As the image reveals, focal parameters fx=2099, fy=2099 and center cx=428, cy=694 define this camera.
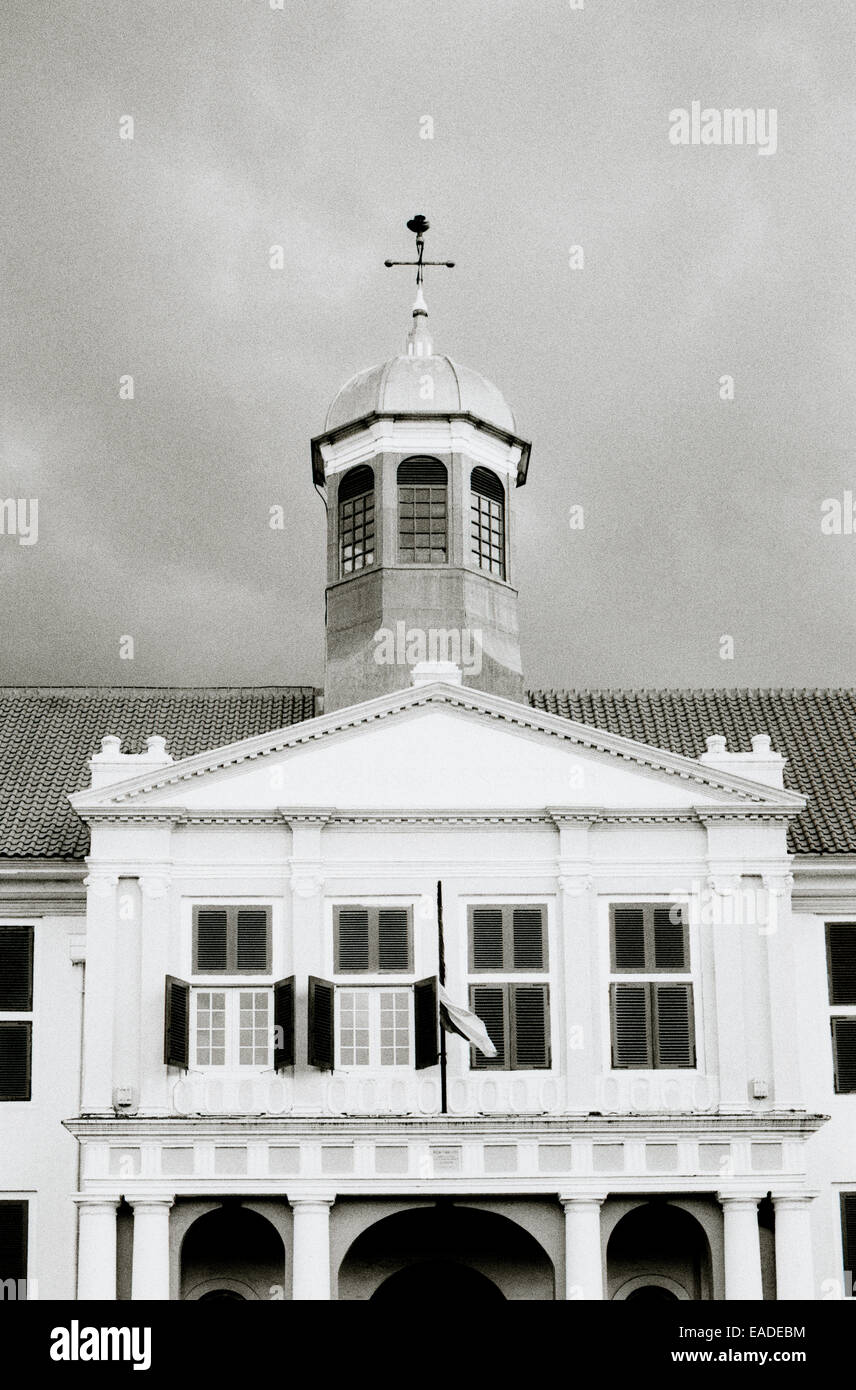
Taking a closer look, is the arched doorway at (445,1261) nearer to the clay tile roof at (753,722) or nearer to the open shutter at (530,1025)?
the open shutter at (530,1025)

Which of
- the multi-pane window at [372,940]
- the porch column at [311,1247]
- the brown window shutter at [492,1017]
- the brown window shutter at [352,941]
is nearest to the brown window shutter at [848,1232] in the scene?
the brown window shutter at [492,1017]

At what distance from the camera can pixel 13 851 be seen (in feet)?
110

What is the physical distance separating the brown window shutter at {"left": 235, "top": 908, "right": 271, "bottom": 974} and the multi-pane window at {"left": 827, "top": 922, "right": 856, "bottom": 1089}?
906 cm

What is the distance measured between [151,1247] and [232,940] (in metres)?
4.66

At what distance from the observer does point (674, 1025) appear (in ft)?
104

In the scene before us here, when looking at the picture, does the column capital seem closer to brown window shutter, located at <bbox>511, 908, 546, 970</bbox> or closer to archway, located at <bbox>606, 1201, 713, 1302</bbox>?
brown window shutter, located at <bbox>511, 908, 546, 970</bbox>

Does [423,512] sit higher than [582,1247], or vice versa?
[423,512]

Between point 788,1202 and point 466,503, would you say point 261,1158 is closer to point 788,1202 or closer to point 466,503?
point 788,1202

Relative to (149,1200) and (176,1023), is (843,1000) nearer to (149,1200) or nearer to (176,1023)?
(176,1023)

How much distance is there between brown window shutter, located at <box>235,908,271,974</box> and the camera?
31688 millimetres

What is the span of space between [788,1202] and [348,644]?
12.5m

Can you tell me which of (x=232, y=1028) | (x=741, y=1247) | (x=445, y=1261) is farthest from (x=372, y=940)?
(x=741, y=1247)

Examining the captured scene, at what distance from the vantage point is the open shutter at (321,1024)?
3075cm

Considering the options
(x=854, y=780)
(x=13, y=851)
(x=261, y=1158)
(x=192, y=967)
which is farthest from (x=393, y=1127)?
(x=854, y=780)
